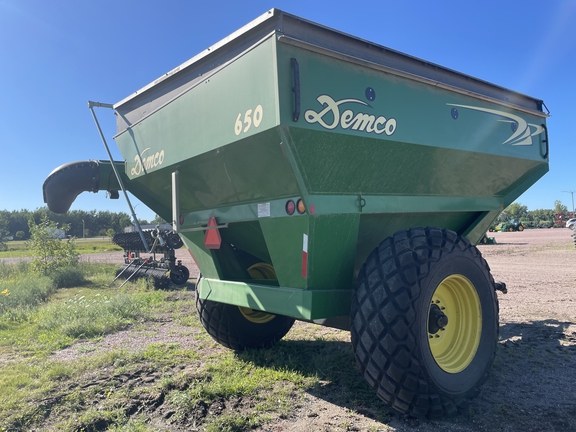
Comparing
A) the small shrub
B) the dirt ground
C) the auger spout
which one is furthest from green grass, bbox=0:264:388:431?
the small shrub

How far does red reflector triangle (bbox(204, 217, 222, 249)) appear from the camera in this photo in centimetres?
425

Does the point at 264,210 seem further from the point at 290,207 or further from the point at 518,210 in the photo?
the point at 518,210

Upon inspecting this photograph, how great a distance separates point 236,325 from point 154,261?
7238mm

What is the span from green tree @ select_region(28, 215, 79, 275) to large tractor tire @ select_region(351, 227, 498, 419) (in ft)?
41.2

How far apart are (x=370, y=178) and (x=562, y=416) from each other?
7.39ft

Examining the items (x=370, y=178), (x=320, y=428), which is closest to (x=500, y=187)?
(x=370, y=178)

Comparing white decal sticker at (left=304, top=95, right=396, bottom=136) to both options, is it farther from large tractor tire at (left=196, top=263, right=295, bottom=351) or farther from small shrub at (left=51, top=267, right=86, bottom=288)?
small shrub at (left=51, top=267, right=86, bottom=288)

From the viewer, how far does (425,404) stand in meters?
2.95

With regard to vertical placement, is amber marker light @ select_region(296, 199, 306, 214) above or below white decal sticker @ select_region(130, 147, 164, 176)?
below

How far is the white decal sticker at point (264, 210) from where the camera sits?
3579mm

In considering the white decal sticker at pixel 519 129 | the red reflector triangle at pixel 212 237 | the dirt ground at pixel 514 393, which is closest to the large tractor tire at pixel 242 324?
the red reflector triangle at pixel 212 237

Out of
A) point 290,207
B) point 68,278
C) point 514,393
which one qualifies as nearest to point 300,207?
point 290,207

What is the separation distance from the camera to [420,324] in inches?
119

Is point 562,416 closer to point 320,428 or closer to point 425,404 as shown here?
point 425,404
